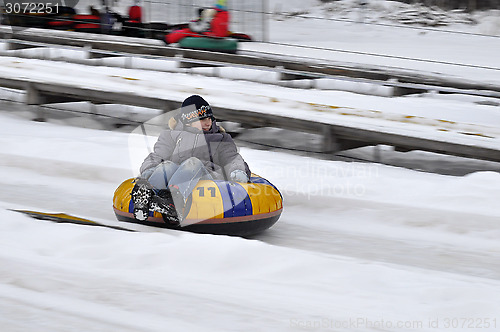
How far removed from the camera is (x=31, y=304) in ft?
12.6

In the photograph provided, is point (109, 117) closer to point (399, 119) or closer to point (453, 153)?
point (399, 119)

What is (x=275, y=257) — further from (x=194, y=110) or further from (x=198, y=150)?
(x=194, y=110)

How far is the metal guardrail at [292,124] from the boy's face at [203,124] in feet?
9.30

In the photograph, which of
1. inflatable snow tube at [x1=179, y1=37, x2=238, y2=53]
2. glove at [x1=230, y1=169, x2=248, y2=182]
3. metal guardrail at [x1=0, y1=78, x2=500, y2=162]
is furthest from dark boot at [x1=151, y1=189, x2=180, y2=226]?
inflatable snow tube at [x1=179, y1=37, x2=238, y2=53]

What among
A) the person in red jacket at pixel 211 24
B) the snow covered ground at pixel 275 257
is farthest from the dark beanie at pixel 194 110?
the person in red jacket at pixel 211 24

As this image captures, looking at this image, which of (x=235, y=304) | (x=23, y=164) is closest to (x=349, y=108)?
(x=23, y=164)

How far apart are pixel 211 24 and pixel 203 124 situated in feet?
29.0

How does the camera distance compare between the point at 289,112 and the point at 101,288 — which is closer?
the point at 101,288

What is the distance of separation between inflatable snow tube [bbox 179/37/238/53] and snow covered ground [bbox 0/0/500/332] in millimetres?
5882

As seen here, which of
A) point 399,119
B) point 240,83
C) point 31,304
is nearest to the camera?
point 31,304

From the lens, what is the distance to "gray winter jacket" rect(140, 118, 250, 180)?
5.24m

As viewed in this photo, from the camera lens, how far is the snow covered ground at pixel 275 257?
3756 mm

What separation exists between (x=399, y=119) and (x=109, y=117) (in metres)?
4.31

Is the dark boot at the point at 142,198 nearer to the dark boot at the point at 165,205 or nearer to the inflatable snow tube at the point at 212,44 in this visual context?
the dark boot at the point at 165,205
